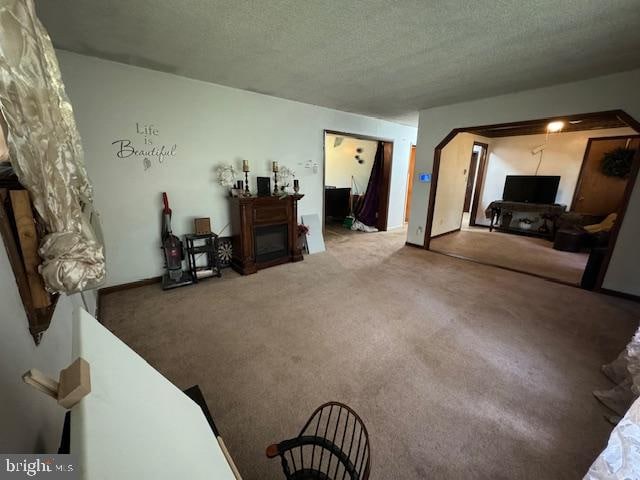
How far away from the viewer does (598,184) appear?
16.0ft

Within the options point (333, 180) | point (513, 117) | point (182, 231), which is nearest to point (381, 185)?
point (333, 180)

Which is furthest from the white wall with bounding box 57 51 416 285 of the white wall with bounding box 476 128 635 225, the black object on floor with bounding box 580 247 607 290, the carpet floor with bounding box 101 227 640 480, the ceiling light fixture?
the white wall with bounding box 476 128 635 225

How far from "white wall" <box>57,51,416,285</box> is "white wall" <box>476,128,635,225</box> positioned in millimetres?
5028

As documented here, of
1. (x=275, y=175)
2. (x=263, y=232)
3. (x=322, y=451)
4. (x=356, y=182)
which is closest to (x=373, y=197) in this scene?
(x=356, y=182)

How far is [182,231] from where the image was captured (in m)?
3.10

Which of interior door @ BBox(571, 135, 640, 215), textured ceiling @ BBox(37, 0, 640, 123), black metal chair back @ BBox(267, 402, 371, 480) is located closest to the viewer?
black metal chair back @ BBox(267, 402, 371, 480)

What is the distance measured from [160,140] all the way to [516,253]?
557 cm

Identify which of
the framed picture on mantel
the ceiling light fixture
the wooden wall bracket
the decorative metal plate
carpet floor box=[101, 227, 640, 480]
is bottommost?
carpet floor box=[101, 227, 640, 480]

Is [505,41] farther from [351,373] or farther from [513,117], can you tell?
[351,373]

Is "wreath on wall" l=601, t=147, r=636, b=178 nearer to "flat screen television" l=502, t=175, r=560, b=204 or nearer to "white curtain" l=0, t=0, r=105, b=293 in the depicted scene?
"flat screen television" l=502, t=175, r=560, b=204

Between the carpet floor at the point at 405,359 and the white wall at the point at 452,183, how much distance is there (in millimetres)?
2192

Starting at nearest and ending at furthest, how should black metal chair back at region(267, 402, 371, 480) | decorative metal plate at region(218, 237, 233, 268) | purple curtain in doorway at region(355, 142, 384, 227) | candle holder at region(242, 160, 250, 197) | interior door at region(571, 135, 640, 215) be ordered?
1. black metal chair back at region(267, 402, 371, 480)
2. candle holder at region(242, 160, 250, 197)
3. decorative metal plate at region(218, 237, 233, 268)
4. interior door at region(571, 135, 640, 215)
5. purple curtain in doorway at region(355, 142, 384, 227)

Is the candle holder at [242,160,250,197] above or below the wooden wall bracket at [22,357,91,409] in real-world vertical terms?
above

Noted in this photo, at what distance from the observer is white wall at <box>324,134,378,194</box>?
6.36 metres
